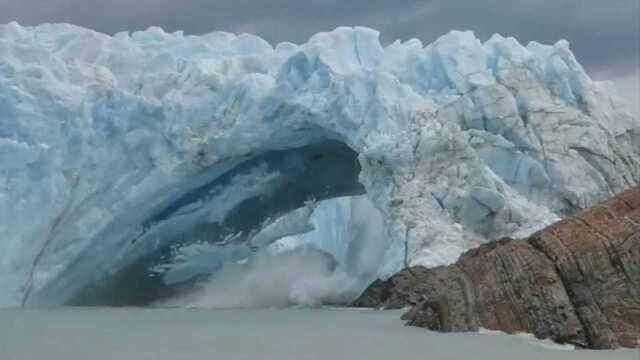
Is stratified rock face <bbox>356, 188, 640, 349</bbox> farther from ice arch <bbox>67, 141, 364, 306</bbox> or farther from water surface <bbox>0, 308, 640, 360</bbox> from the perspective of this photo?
ice arch <bbox>67, 141, 364, 306</bbox>

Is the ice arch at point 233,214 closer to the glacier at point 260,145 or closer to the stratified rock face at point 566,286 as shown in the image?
the glacier at point 260,145

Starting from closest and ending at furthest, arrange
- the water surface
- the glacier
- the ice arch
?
the water surface, the glacier, the ice arch

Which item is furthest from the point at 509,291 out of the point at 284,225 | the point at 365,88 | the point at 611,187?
the point at 284,225

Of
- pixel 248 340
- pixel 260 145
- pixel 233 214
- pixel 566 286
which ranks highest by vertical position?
pixel 260 145

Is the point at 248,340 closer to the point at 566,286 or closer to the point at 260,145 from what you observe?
the point at 566,286

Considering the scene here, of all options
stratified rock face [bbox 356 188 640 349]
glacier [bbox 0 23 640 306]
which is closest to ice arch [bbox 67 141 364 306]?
glacier [bbox 0 23 640 306]

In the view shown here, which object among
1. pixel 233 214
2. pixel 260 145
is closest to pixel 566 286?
pixel 260 145
